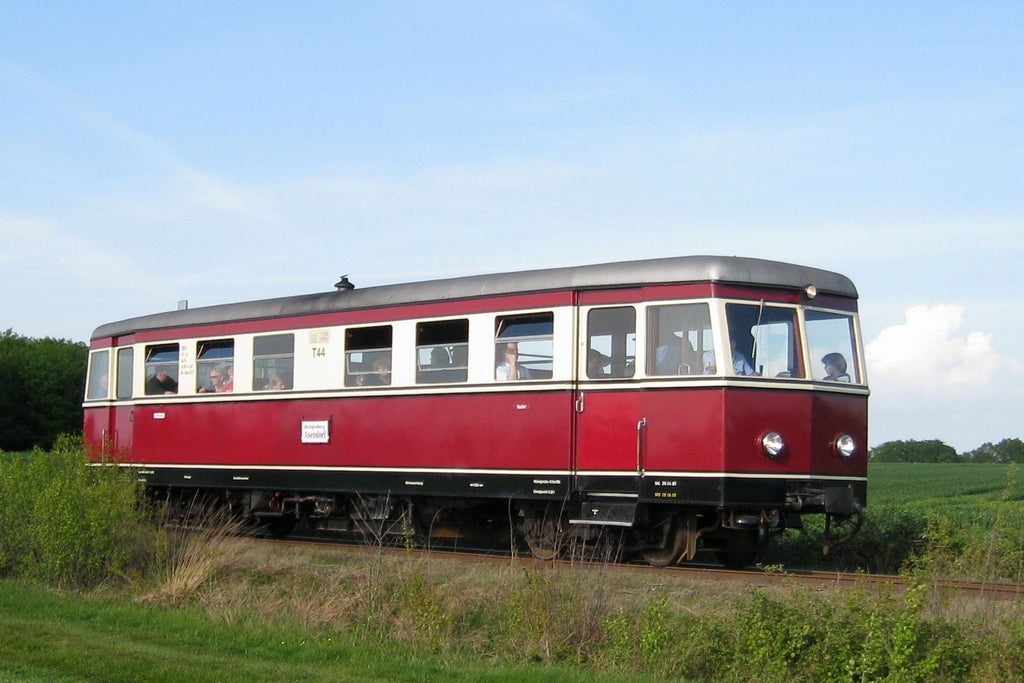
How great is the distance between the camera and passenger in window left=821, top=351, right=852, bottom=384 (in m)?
13.5

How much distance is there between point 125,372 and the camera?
20625 millimetres

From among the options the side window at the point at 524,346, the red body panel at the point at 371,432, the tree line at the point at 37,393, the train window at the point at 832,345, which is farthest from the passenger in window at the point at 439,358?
the tree line at the point at 37,393

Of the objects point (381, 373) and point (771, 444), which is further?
point (381, 373)

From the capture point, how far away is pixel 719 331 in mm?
12867

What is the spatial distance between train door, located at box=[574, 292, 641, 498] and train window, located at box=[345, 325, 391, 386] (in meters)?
3.21

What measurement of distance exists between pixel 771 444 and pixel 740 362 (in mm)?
905

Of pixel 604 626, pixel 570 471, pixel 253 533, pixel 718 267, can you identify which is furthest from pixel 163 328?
pixel 604 626

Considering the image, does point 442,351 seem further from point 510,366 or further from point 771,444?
point 771,444

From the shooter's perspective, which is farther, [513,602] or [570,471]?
[570,471]

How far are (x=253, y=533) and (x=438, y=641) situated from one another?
904cm

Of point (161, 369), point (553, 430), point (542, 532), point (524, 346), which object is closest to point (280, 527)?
point (161, 369)

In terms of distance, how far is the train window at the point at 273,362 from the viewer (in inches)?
684

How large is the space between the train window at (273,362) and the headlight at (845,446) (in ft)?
25.1

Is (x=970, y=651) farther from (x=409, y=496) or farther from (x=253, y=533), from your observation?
(x=253, y=533)
